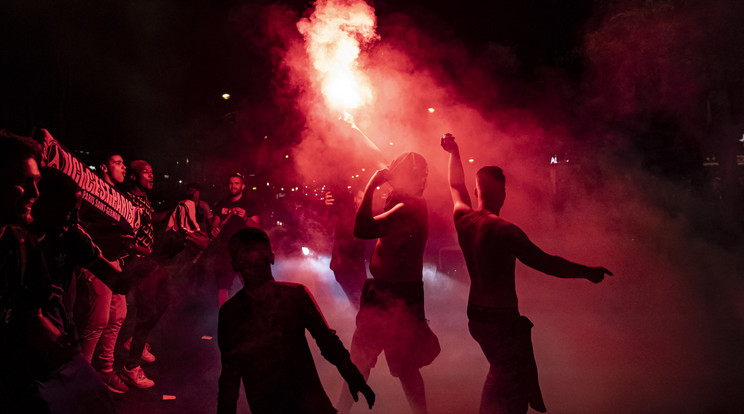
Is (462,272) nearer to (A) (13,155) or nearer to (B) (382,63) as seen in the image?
(B) (382,63)

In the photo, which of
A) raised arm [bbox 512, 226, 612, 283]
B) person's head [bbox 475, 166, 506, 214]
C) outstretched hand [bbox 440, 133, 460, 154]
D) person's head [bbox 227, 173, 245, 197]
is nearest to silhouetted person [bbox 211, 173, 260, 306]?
person's head [bbox 227, 173, 245, 197]

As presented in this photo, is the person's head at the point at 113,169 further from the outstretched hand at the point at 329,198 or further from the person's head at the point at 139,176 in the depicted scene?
the outstretched hand at the point at 329,198

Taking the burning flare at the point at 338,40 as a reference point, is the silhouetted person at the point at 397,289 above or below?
below

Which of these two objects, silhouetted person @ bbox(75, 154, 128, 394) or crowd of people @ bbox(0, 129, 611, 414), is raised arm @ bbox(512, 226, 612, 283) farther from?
silhouetted person @ bbox(75, 154, 128, 394)

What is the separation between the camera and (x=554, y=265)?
316cm

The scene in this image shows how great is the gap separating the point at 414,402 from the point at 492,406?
2.23ft

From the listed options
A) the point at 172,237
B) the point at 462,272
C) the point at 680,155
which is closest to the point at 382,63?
the point at 172,237

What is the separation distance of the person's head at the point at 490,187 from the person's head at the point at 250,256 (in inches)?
71.6

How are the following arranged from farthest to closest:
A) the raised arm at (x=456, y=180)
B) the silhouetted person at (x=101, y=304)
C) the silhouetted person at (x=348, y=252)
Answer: the silhouetted person at (x=348, y=252) → the silhouetted person at (x=101, y=304) → the raised arm at (x=456, y=180)

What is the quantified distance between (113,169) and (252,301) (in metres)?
3.21

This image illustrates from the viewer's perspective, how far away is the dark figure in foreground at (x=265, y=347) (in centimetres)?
248

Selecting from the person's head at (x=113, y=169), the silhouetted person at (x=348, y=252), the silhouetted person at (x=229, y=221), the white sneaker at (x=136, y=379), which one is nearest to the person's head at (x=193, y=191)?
the silhouetted person at (x=229, y=221)

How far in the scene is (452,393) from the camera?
4430 mm

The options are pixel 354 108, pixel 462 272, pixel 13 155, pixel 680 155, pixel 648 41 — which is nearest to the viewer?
pixel 13 155
